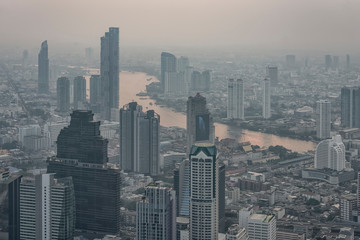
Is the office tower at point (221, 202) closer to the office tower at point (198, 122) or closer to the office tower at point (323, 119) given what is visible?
the office tower at point (198, 122)

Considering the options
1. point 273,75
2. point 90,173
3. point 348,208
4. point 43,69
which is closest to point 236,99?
point 273,75

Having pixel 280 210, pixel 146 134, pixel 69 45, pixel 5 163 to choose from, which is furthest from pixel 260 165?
pixel 5 163

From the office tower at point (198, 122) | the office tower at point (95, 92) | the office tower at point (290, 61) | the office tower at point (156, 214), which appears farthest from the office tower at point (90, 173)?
the office tower at point (290, 61)

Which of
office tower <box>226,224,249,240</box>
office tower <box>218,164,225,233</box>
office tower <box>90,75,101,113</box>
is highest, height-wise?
office tower <box>90,75,101,113</box>

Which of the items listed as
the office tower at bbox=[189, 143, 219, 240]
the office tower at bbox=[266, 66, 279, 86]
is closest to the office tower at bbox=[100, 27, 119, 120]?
the office tower at bbox=[266, 66, 279, 86]

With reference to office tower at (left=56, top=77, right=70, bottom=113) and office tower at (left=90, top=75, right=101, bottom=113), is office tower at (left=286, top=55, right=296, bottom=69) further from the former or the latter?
office tower at (left=56, top=77, right=70, bottom=113)

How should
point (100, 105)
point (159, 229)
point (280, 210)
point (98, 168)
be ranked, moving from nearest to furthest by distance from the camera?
1. point (159, 229)
2. point (98, 168)
3. point (280, 210)
4. point (100, 105)

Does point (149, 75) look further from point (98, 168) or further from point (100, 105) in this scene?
point (98, 168)
